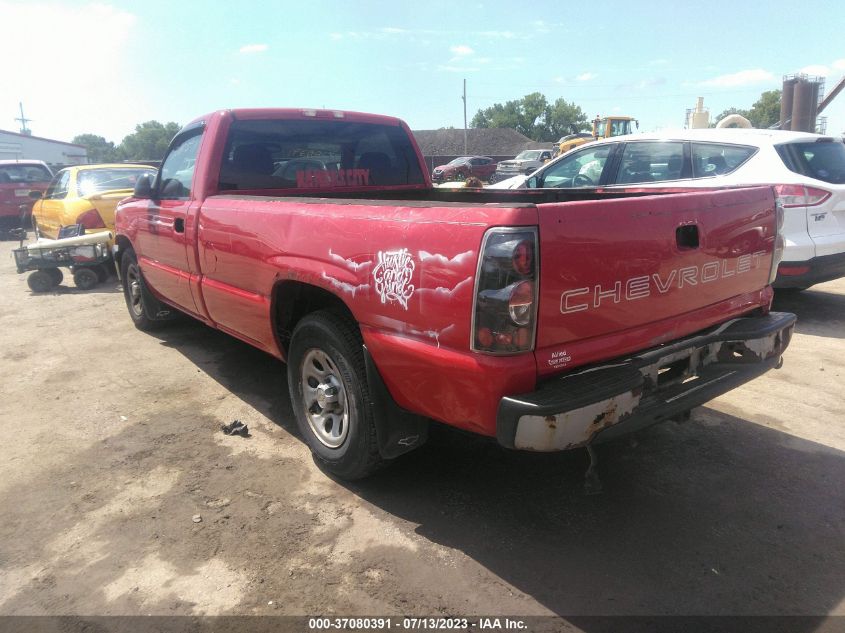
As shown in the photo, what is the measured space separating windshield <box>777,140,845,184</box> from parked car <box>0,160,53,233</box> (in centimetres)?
1576

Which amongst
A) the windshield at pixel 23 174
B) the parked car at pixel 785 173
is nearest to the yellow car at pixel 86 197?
the windshield at pixel 23 174

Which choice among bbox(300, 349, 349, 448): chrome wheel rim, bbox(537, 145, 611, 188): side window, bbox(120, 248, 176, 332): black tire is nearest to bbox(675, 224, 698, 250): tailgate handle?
bbox(300, 349, 349, 448): chrome wheel rim

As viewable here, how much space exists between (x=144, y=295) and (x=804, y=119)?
37732mm

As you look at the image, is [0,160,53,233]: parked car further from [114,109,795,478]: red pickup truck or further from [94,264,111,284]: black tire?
[114,109,795,478]: red pickup truck

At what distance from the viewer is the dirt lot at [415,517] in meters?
2.38

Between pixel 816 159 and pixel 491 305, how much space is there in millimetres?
5250

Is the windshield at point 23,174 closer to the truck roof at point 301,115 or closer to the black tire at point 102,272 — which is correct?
the black tire at point 102,272

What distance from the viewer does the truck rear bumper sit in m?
2.16

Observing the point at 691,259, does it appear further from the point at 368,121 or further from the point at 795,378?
the point at 368,121

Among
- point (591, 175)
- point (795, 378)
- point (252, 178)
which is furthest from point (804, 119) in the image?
point (252, 178)

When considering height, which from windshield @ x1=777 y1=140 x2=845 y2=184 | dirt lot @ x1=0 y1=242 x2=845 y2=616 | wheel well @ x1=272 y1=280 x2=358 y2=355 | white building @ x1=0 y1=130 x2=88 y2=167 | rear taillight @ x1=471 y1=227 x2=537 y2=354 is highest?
white building @ x1=0 y1=130 x2=88 y2=167

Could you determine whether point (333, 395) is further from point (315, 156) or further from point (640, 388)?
point (315, 156)

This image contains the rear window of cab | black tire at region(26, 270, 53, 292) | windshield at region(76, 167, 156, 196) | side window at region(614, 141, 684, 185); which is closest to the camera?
the rear window of cab

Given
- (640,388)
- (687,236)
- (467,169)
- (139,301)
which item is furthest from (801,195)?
(467,169)
